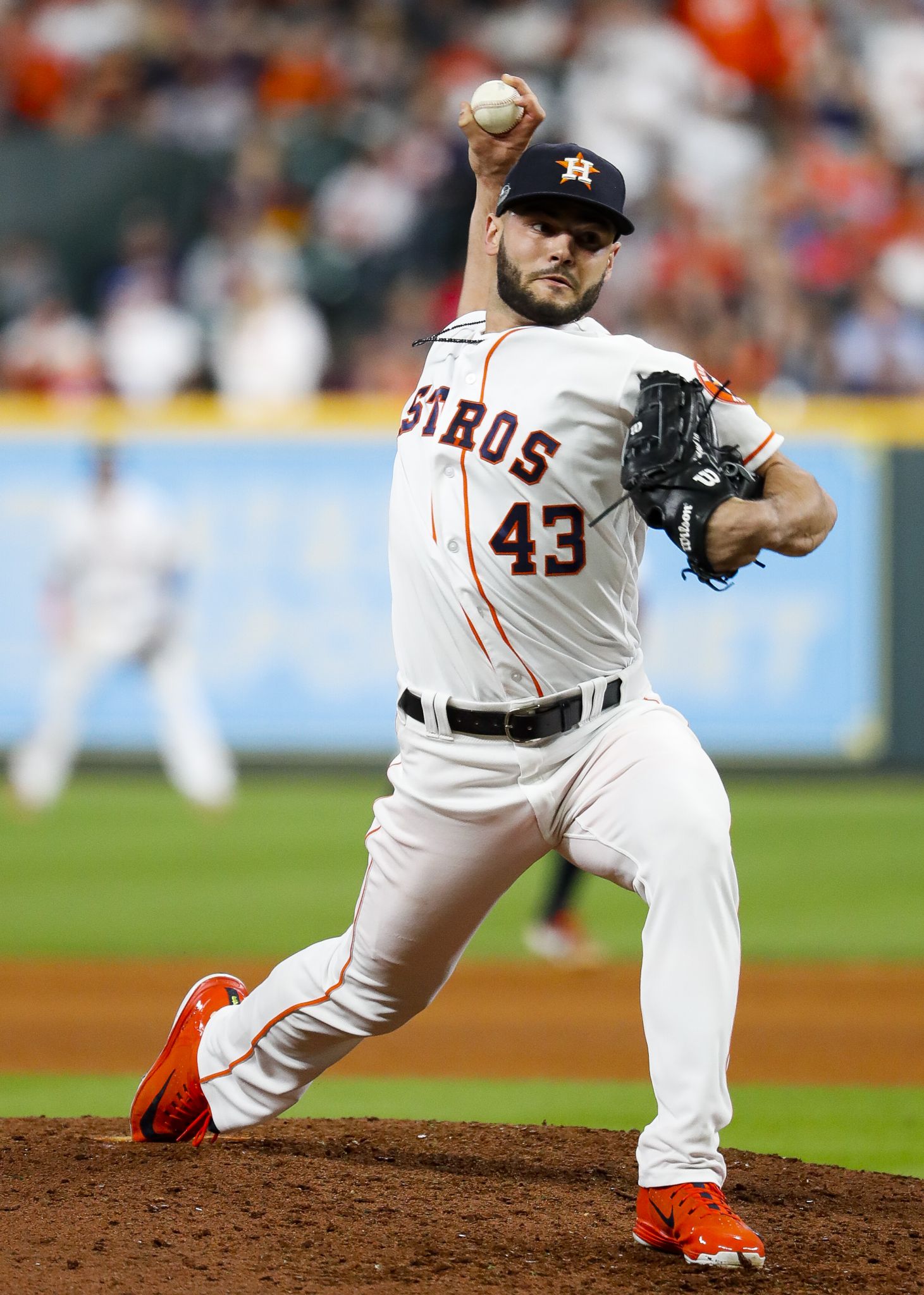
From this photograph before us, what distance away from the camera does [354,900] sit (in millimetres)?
8883

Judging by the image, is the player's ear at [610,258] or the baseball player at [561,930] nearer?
the player's ear at [610,258]

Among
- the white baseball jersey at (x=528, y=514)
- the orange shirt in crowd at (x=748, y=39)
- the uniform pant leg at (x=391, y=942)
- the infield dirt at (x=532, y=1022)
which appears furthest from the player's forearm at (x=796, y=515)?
the orange shirt in crowd at (x=748, y=39)

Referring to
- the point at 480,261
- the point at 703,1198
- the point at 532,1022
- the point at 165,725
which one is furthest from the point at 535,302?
the point at 165,725

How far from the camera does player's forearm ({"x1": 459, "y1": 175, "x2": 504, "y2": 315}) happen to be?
4195 millimetres

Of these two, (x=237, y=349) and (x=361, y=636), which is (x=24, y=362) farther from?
(x=361, y=636)

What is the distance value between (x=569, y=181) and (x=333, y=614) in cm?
926

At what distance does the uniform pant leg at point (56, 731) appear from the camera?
12.3 metres

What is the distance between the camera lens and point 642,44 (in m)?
14.6

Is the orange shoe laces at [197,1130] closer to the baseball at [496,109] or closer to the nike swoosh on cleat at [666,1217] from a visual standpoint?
the nike swoosh on cleat at [666,1217]

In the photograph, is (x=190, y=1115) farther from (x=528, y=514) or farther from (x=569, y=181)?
(x=569, y=181)

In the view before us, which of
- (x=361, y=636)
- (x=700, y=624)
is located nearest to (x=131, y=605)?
(x=361, y=636)

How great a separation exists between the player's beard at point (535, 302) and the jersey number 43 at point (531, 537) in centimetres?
42

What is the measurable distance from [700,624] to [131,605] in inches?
149

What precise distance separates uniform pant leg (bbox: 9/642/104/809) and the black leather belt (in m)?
9.06
